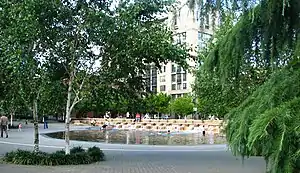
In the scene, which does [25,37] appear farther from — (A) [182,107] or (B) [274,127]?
(A) [182,107]

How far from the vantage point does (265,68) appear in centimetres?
440

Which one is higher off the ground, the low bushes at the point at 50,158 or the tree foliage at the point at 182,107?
the tree foliage at the point at 182,107

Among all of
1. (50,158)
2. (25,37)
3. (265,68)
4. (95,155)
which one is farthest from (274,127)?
(95,155)

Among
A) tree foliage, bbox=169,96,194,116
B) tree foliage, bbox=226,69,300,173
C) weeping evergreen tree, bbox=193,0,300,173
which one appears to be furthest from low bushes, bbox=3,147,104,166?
tree foliage, bbox=169,96,194,116

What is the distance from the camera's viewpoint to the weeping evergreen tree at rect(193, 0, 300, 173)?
245 cm

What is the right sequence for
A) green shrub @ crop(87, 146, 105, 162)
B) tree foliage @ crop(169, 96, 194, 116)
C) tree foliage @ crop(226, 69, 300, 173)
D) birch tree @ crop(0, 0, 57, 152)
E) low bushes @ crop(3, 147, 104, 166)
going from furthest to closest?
tree foliage @ crop(169, 96, 194, 116) < green shrub @ crop(87, 146, 105, 162) < low bushes @ crop(3, 147, 104, 166) < birch tree @ crop(0, 0, 57, 152) < tree foliage @ crop(226, 69, 300, 173)

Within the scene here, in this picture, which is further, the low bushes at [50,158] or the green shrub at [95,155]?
the green shrub at [95,155]

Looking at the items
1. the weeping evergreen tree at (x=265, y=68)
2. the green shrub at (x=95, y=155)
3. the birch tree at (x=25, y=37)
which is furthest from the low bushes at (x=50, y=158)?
the weeping evergreen tree at (x=265, y=68)

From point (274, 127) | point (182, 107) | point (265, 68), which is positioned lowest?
point (274, 127)

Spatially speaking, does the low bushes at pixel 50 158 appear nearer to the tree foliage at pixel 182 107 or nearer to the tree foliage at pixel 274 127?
the tree foliage at pixel 274 127

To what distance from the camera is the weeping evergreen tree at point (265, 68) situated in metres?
2.45

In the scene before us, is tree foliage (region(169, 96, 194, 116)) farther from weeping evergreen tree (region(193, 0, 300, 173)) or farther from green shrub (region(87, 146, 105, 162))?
weeping evergreen tree (region(193, 0, 300, 173))

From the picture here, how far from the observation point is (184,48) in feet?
41.4

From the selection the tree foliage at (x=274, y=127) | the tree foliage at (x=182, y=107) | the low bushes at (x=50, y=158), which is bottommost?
the low bushes at (x=50, y=158)
